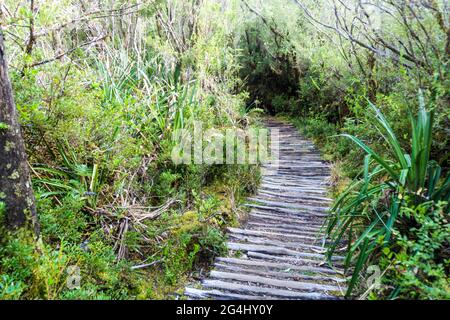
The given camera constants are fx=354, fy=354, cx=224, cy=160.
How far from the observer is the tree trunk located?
7.35 feet

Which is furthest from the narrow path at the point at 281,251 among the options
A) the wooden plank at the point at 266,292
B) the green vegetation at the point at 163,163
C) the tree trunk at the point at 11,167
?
the tree trunk at the point at 11,167

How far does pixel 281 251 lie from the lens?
3.78 metres

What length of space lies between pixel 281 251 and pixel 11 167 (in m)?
2.65

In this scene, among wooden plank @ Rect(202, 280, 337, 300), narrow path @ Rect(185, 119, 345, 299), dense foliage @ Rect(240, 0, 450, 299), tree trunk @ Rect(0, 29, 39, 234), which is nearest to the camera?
tree trunk @ Rect(0, 29, 39, 234)

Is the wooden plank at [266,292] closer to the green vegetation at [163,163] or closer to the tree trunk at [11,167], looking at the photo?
the green vegetation at [163,163]

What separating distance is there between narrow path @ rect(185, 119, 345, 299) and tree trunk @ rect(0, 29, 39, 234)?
4.70 ft

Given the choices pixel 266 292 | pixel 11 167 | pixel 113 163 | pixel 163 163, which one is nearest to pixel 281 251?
pixel 266 292

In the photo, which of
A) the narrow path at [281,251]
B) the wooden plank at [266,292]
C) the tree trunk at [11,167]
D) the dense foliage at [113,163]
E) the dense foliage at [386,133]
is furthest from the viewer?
the narrow path at [281,251]

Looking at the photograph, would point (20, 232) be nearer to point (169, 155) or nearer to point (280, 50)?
A: point (169, 155)

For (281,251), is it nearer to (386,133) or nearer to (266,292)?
(266,292)

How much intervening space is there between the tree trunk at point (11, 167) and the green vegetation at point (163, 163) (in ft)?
0.26

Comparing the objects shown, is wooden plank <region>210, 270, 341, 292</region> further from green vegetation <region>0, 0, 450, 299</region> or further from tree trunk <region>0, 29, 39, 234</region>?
tree trunk <region>0, 29, 39, 234</region>

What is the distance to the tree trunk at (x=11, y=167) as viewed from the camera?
224 centimetres

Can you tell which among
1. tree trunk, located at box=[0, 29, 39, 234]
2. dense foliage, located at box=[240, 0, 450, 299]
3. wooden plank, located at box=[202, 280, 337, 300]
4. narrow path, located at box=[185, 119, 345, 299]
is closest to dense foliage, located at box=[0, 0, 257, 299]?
tree trunk, located at box=[0, 29, 39, 234]
